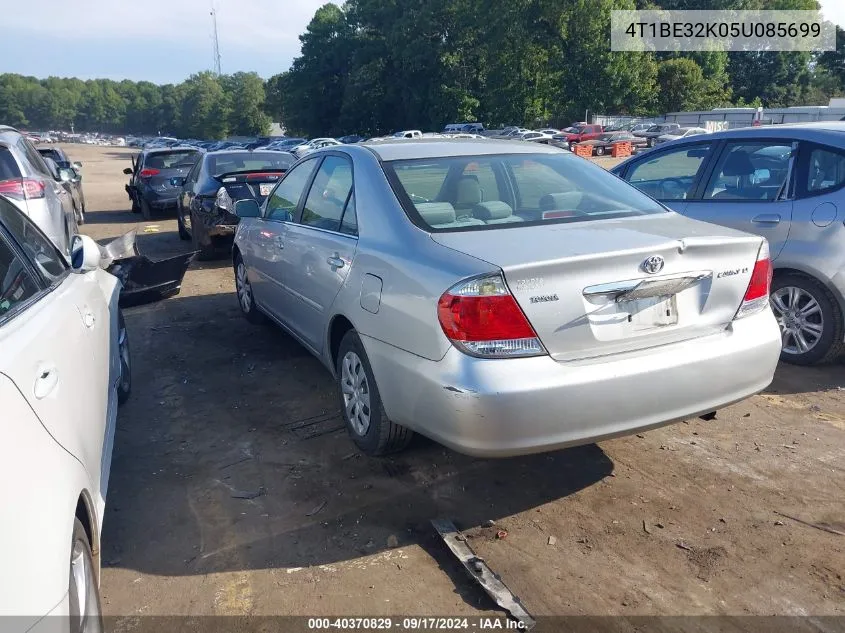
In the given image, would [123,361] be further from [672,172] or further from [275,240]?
[672,172]

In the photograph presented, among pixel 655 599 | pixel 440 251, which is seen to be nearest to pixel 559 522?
pixel 655 599

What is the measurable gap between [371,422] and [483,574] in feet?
3.64

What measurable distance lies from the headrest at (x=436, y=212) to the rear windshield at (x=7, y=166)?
5.24 m

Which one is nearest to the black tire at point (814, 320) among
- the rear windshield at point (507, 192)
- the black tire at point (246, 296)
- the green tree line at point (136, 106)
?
the rear windshield at point (507, 192)

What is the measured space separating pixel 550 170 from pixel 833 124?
9.02 ft

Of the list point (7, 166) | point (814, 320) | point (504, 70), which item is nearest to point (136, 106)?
point (504, 70)

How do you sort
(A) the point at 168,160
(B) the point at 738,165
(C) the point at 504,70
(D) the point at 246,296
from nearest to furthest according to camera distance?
1. (B) the point at 738,165
2. (D) the point at 246,296
3. (A) the point at 168,160
4. (C) the point at 504,70

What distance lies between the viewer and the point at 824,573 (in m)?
2.85

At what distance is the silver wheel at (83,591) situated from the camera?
6.49ft

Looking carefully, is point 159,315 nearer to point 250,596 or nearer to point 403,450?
point 403,450

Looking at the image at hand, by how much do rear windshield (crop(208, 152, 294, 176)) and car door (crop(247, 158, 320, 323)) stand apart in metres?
4.22

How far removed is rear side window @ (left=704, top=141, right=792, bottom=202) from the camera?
5.26m

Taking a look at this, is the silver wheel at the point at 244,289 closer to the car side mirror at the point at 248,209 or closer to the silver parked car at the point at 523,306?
the car side mirror at the point at 248,209

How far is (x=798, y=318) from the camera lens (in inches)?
202
